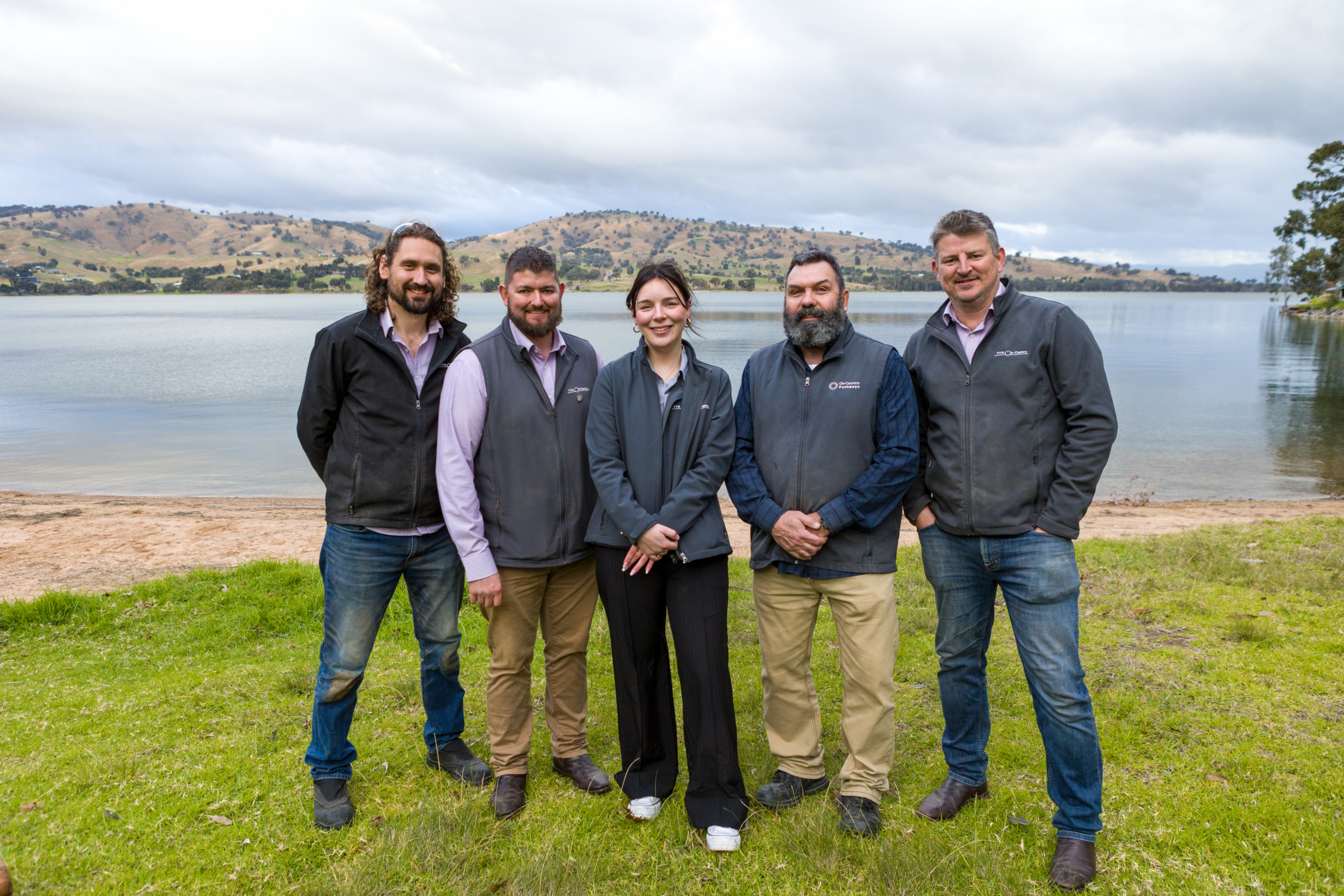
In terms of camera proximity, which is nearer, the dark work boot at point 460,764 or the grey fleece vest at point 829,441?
the grey fleece vest at point 829,441

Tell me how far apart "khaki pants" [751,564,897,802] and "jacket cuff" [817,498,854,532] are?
31cm

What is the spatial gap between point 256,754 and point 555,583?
2.13 meters

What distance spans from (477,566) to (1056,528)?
2.80 meters

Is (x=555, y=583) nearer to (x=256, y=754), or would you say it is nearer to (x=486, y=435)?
(x=486, y=435)

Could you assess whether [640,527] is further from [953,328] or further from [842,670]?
[953,328]

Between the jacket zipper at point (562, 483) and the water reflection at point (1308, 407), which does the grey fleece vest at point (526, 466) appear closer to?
the jacket zipper at point (562, 483)

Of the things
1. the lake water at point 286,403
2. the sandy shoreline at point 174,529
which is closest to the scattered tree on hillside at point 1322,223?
the lake water at point 286,403

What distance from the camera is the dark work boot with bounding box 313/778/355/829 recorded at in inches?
149

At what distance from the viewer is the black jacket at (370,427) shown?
3883 mm

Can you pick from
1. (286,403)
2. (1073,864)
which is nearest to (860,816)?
(1073,864)

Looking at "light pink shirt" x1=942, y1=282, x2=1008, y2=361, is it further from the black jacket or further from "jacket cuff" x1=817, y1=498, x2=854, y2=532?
the black jacket

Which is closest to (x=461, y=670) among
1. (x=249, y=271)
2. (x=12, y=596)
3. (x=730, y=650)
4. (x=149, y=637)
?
(x=730, y=650)

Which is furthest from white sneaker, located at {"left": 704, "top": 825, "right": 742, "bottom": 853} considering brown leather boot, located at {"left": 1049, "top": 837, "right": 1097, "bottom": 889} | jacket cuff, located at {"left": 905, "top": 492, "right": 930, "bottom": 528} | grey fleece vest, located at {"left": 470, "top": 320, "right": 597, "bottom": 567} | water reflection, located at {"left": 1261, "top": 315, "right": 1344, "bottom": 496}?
water reflection, located at {"left": 1261, "top": 315, "right": 1344, "bottom": 496}

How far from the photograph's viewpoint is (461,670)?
234 inches
